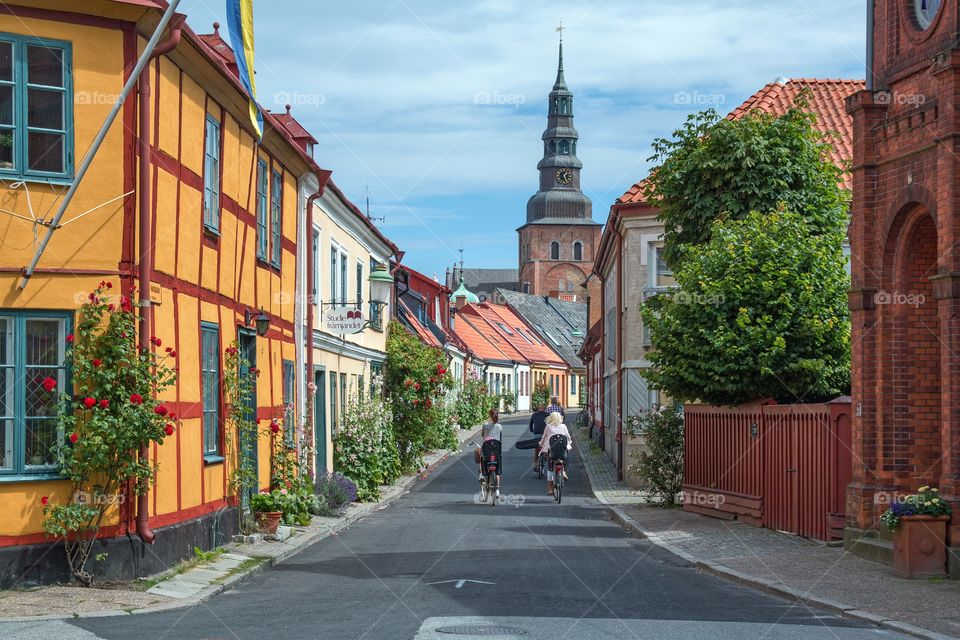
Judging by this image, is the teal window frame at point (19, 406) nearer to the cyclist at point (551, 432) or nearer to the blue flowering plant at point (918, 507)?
the blue flowering plant at point (918, 507)

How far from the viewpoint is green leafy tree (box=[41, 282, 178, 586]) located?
11.7m

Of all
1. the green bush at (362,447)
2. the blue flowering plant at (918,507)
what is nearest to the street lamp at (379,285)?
the green bush at (362,447)

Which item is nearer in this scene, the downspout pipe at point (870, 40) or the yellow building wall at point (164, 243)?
the yellow building wall at point (164, 243)

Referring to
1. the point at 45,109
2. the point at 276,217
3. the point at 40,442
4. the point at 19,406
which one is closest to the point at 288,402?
the point at 276,217

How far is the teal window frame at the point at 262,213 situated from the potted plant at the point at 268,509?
339 cm

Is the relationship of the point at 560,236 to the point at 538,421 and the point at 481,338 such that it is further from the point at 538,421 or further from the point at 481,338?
the point at 538,421

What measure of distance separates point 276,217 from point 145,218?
7314mm

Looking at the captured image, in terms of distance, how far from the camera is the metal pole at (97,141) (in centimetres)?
1091

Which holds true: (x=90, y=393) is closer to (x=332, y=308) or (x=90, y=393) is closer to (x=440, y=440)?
(x=332, y=308)

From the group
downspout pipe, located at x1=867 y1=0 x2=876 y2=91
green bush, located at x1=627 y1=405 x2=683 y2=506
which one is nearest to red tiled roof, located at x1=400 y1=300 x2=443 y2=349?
green bush, located at x1=627 y1=405 x2=683 y2=506

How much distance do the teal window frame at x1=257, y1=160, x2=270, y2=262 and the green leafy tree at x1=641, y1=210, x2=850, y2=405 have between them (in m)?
6.44

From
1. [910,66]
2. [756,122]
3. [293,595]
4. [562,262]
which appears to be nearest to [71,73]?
[293,595]

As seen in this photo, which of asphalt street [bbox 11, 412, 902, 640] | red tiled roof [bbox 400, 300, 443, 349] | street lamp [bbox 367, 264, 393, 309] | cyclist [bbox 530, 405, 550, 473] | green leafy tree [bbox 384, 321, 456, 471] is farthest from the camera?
red tiled roof [bbox 400, 300, 443, 349]

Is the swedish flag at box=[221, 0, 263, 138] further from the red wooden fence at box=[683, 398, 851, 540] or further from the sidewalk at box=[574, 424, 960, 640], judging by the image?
the red wooden fence at box=[683, 398, 851, 540]
